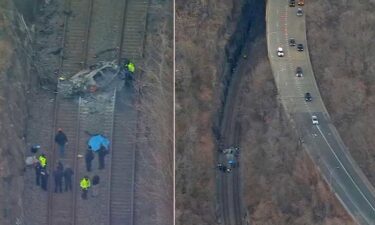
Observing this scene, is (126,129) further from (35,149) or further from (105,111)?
(35,149)

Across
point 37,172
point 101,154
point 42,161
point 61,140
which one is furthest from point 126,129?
point 37,172

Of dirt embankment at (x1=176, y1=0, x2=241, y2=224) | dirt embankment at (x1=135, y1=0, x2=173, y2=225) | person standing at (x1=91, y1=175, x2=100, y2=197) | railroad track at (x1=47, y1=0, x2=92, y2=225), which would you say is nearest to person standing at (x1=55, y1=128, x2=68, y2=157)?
railroad track at (x1=47, y1=0, x2=92, y2=225)

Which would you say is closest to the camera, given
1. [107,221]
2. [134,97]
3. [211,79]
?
[107,221]

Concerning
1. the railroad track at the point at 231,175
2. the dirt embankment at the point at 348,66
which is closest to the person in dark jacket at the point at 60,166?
the railroad track at the point at 231,175

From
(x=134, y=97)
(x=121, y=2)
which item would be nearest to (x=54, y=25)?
(x=121, y=2)

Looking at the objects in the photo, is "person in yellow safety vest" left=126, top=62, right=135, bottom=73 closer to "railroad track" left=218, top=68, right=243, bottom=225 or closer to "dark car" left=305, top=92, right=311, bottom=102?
"railroad track" left=218, top=68, right=243, bottom=225

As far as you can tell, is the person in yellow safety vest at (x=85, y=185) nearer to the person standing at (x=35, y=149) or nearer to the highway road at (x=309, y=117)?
the person standing at (x=35, y=149)

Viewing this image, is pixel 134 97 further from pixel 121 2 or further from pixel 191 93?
pixel 121 2
